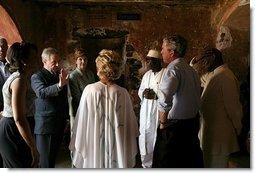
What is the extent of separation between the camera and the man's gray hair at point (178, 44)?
2.45 m

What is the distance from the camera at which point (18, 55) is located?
2.28 meters

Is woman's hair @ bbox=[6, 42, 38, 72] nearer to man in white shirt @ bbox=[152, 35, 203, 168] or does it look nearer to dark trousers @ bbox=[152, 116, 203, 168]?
man in white shirt @ bbox=[152, 35, 203, 168]

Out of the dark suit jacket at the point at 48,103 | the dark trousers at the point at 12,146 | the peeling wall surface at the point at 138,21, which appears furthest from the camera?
the peeling wall surface at the point at 138,21

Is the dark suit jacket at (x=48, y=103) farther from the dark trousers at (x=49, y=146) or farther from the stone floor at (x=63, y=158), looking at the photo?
the stone floor at (x=63, y=158)

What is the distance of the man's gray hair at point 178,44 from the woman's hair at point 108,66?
36 cm

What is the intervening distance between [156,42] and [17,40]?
37.5 inches

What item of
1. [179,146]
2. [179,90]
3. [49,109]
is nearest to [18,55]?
[49,109]

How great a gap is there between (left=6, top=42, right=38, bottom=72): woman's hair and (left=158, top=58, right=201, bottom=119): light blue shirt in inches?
33.9

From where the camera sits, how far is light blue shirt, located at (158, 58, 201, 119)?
92.6 inches

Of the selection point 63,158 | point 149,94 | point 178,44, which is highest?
point 178,44

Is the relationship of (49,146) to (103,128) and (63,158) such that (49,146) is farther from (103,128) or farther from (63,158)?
(103,128)

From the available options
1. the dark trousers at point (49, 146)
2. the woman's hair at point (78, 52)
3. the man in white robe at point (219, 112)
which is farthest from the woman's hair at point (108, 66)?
the man in white robe at point (219, 112)

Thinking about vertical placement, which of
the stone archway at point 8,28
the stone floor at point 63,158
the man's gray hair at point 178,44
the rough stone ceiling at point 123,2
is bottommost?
the stone floor at point 63,158

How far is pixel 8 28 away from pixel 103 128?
1.01 m
